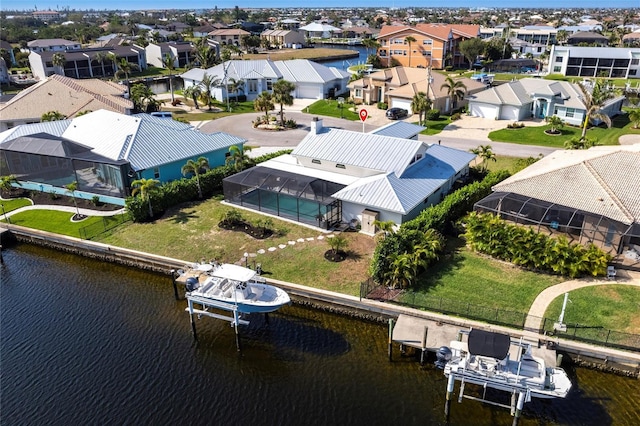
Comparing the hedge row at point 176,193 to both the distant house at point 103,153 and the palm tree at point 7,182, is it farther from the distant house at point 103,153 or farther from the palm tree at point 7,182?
the palm tree at point 7,182

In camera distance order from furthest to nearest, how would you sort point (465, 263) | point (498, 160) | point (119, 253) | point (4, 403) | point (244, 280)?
1. point (498, 160)
2. point (119, 253)
3. point (465, 263)
4. point (244, 280)
5. point (4, 403)

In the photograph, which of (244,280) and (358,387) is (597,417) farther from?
(244,280)

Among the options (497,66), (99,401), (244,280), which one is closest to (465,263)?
(244,280)

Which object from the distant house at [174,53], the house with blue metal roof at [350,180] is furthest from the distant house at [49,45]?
the house with blue metal roof at [350,180]

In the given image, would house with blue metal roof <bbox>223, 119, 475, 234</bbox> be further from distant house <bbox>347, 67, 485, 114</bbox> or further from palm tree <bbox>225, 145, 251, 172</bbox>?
distant house <bbox>347, 67, 485, 114</bbox>

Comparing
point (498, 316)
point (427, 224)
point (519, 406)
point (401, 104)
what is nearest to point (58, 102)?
point (401, 104)

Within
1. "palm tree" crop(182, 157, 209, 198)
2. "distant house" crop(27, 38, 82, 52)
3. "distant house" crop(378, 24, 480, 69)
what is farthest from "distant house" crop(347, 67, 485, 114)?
"distant house" crop(27, 38, 82, 52)
